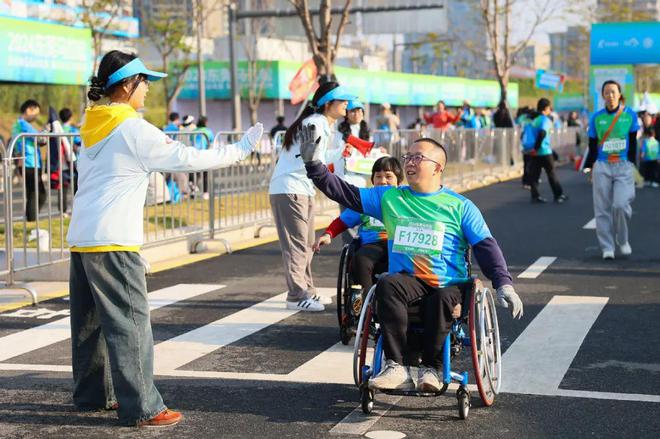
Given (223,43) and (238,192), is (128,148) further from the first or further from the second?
(223,43)

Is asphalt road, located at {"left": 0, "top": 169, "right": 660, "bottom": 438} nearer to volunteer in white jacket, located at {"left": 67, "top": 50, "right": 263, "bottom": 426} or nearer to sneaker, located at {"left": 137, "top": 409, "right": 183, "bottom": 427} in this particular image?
sneaker, located at {"left": 137, "top": 409, "right": 183, "bottom": 427}

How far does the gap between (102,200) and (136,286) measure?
453mm

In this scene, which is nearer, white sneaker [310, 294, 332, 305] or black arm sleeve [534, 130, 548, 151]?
white sneaker [310, 294, 332, 305]

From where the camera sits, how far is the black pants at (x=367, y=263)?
7496mm

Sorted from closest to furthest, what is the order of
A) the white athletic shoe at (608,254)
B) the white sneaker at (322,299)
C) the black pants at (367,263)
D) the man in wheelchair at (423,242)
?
the man in wheelchair at (423,242) < the black pants at (367,263) < the white sneaker at (322,299) < the white athletic shoe at (608,254)

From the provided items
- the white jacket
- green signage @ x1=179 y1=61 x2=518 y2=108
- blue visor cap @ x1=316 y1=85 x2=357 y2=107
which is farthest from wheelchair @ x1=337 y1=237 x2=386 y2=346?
green signage @ x1=179 y1=61 x2=518 y2=108

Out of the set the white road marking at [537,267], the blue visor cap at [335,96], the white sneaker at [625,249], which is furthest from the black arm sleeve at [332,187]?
the white sneaker at [625,249]

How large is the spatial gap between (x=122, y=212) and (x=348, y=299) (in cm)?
241

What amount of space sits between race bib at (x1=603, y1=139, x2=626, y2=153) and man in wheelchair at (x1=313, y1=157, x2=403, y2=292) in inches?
185

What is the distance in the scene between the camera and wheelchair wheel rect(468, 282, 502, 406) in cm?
579

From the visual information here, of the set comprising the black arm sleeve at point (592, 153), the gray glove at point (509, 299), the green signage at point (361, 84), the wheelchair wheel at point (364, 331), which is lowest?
the wheelchair wheel at point (364, 331)

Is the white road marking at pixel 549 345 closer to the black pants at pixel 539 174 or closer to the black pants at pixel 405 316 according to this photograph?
the black pants at pixel 405 316

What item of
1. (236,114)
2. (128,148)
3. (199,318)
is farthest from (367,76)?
(128,148)

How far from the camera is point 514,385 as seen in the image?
21.5 ft
